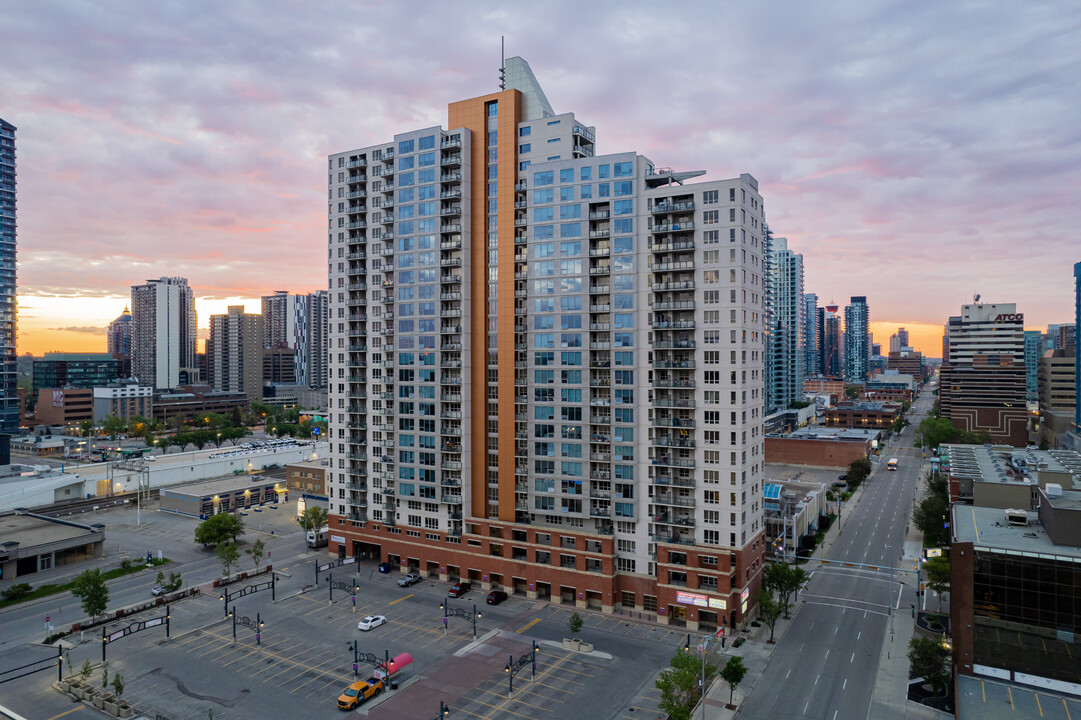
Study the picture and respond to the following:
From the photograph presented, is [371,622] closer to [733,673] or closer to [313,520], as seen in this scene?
[313,520]

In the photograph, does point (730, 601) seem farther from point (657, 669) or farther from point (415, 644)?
point (415, 644)

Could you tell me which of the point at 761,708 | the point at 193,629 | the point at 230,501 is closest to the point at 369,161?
the point at 193,629

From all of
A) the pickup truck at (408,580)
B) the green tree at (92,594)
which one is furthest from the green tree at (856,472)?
the green tree at (92,594)

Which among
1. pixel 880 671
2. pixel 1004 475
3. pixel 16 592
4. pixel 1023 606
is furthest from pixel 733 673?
pixel 16 592

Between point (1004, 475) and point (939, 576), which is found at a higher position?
point (1004, 475)

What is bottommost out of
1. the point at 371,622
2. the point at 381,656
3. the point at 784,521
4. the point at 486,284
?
the point at 381,656

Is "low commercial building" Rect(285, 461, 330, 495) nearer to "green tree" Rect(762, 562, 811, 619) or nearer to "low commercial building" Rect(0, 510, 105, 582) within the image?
"low commercial building" Rect(0, 510, 105, 582)

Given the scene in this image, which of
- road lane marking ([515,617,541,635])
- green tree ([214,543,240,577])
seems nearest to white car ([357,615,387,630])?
road lane marking ([515,617,541,635])
